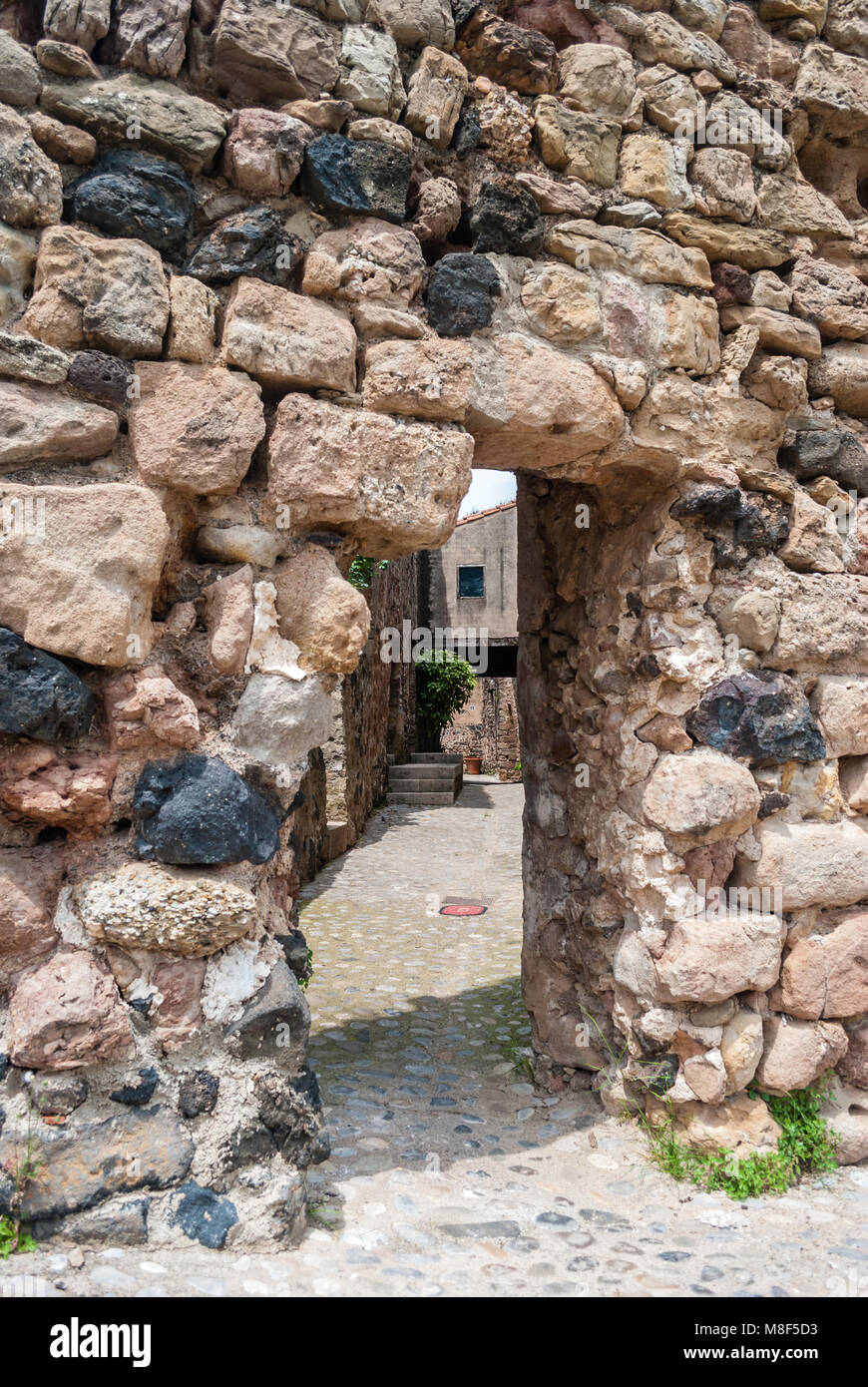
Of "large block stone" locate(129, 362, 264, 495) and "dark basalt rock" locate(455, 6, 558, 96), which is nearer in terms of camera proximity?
"large block stone" locate(129, 362, 264, 495)

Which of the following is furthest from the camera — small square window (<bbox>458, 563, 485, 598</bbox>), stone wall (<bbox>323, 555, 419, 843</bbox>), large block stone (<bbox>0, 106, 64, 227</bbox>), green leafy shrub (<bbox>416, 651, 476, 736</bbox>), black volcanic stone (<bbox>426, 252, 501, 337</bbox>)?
small square window (<bbox>458, 563, 485, 598</bbox>)

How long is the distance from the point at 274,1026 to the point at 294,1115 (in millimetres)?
200

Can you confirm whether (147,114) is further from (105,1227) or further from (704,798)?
(105,1227)

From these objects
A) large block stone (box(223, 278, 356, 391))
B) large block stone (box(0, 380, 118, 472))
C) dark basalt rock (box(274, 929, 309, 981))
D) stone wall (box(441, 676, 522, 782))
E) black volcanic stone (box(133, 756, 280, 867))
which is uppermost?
Result: large block stone (box(223, 278, 356, 391))

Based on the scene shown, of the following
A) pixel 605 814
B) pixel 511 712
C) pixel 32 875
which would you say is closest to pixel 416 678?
pixel 511 712

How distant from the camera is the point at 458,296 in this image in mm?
2420

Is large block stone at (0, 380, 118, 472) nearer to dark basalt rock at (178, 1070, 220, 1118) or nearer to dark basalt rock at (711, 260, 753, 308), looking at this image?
dark basalt rock at (178, 1070, 220, 1118)

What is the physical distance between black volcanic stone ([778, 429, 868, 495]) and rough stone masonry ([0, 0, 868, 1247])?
0.04 feet

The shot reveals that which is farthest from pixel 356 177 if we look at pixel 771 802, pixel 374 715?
pixel 374 715

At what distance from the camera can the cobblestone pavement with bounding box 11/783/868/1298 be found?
6.39ft

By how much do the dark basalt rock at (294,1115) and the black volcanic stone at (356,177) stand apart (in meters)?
2.04

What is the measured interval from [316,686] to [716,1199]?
1703 mm

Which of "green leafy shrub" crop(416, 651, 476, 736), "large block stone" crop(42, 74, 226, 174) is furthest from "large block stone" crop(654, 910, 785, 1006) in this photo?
"green leafy shrub" crop(416, 651, 476, 736)

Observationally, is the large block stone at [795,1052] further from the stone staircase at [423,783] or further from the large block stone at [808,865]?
the stone staircase at [423,783]
